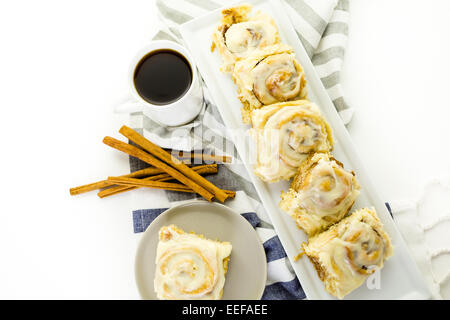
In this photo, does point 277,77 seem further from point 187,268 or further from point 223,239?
point 187,268

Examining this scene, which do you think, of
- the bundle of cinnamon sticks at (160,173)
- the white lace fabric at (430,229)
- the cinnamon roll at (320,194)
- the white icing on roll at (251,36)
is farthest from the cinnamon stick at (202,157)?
the white lace fabric at (430,229)

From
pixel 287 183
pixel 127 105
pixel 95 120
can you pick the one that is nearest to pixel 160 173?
pixel 127 105

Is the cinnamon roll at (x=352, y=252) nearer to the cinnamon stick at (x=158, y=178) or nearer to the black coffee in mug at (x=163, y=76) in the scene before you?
the cinnamon stick at (x=158, y=178)

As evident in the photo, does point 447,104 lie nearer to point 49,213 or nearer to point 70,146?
point 70,146

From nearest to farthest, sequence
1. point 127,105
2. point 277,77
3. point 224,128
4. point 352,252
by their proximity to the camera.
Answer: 1. point 352,252
2. point 277,77
3. point 127,105
4. point 224,128

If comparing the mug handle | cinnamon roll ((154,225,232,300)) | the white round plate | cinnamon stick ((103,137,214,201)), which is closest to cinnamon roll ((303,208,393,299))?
the white round plate

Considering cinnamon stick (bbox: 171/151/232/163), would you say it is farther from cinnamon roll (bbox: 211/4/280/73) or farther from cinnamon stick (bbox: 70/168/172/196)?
cinnamon roll (bbox: 211/4/280/73)
